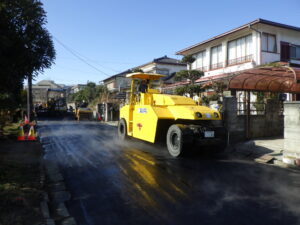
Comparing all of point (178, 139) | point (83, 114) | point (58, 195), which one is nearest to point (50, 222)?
point (58, 195)

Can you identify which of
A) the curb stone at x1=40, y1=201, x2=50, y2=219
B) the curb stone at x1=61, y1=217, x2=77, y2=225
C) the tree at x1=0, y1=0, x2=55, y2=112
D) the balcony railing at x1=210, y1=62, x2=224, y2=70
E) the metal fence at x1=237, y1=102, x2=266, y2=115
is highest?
the balcony railing at x1=210, y1=62, x2=224, y2=70

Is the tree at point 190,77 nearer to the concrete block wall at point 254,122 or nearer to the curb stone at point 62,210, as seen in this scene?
the concrete block wall at point 254,122

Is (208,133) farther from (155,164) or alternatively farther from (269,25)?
(269,25)

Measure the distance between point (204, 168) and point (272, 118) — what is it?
6131 mm

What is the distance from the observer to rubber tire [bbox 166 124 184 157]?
774cm

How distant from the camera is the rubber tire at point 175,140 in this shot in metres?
7.74

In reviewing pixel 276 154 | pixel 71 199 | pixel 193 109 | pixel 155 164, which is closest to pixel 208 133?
pixel 193 109

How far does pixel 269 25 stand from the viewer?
19.1 metres

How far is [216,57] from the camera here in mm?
23156

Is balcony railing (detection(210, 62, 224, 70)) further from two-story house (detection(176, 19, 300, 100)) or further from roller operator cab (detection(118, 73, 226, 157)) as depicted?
roller operator cab (detection(118, 73, 226, 157))

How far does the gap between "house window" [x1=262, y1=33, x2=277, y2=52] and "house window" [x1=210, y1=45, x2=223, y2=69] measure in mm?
3988

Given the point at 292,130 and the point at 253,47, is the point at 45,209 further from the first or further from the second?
the point at 253,47

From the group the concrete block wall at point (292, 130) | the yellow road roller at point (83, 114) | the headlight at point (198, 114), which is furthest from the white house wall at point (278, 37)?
the yellow road roller at point (83, 114)

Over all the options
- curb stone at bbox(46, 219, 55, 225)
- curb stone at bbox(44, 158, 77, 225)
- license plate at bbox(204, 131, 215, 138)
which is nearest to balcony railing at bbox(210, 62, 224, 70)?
license plate at bbox(204, 131, 215, 138)
